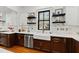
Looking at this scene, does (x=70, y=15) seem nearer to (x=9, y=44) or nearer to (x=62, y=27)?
(x=62, y=27)

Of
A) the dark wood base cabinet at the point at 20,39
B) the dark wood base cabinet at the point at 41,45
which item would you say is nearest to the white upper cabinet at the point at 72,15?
the dark wood base cabinet at the point at 41,45

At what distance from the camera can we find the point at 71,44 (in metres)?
2.13

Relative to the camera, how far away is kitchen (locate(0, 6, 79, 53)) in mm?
2010

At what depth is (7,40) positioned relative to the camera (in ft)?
7.02

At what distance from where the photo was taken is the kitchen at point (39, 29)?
201cm

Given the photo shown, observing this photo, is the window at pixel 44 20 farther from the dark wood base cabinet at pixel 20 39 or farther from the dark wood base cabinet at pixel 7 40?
the dark wood base cabinet at pixel 7 40

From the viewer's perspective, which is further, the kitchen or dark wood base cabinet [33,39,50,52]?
dark wood base cabinet [33,39,50,52]

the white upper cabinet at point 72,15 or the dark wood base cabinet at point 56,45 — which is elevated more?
the white upper cabinet at point 72,15

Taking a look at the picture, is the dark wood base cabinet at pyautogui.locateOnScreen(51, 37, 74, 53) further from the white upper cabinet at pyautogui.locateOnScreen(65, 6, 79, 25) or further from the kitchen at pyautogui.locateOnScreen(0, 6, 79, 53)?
the white upper cabinet at pyautogui.locateOnScreen(65, 6, 79, 25)

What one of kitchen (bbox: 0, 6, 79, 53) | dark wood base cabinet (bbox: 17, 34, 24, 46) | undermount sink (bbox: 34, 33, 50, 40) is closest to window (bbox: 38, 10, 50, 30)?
kitchen (bbox: 0, 6, 79, 53)

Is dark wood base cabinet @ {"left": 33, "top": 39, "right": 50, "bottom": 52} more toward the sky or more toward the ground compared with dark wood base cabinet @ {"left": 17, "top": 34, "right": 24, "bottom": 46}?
more toward the ground

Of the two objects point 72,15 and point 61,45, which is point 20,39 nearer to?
point 61,45

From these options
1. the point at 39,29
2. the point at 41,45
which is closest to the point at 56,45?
the point at 41,45
